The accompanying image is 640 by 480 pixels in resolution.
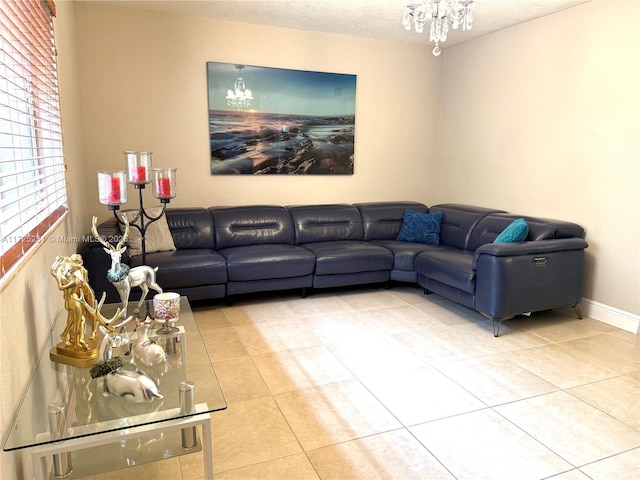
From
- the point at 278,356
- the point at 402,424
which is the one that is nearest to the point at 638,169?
the point at 402,424

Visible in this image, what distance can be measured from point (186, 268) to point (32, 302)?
1.93 metres

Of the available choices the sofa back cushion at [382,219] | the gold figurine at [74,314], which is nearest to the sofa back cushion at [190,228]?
the sofa back cushion at [382,219]

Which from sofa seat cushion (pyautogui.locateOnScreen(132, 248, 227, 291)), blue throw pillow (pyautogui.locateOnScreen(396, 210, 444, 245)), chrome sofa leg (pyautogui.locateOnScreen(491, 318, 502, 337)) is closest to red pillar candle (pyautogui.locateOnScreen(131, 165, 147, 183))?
sofa seat cushion (pyautogui.locateOnScreen(132, 248, 227, 291))

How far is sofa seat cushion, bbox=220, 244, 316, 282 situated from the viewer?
381cm

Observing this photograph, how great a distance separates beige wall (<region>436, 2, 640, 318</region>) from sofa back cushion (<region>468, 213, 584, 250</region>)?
0.62 ft

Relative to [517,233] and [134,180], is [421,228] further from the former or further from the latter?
[134,180]

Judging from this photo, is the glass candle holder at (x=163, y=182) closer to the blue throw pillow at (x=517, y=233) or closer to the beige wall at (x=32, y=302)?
the beige wall at (x=32, y=302)

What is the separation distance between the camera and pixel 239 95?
14.8ft

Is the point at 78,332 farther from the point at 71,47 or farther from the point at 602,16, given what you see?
the point at 602,16

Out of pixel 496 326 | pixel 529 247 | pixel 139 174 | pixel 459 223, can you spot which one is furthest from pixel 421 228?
pixel 139 174

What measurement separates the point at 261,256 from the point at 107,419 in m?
2.48

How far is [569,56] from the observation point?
3.82 m

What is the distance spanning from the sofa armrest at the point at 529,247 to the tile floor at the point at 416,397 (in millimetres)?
611

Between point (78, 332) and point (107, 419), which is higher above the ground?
point (78, 332)
